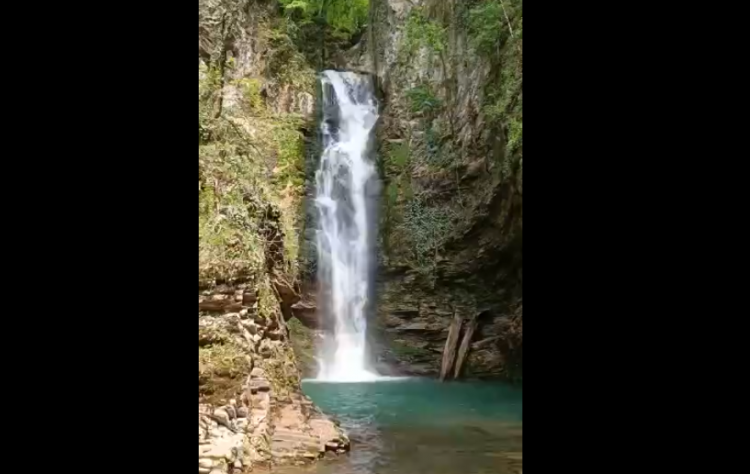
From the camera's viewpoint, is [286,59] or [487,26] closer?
[487,26]

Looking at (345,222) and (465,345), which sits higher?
(345,222)

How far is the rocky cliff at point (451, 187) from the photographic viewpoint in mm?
13234

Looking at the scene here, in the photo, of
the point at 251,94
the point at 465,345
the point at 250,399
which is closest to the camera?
the point at 250,399

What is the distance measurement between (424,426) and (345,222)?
6320 millimetres

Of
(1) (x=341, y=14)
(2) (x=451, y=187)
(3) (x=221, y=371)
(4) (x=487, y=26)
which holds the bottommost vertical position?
(3) (x=221, y=371)

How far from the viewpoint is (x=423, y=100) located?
1466 centimetres

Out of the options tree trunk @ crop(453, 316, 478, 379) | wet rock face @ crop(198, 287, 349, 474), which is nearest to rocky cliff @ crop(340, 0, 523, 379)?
tree trunk @ crop(453, 316, 478, 379)

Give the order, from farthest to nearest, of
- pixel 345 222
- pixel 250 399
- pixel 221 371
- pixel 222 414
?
pixel 345 222, pixel 250 399, pixel 221 371, pixel 222 414

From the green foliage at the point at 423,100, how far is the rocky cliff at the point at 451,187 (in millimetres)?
23

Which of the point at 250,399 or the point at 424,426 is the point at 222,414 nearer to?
the point at 250,399

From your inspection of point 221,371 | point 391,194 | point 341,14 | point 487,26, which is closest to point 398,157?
point 391,194
